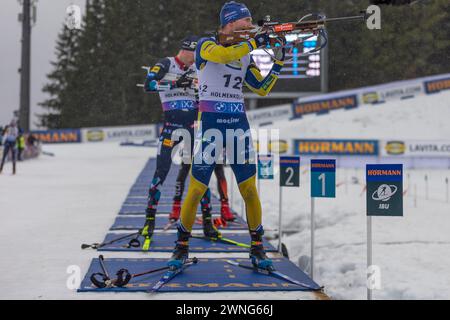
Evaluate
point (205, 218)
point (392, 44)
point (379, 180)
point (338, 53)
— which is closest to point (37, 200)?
point (205, 218)

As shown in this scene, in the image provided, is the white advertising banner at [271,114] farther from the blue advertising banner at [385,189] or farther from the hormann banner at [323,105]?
the blue advertising banner at [385,189]

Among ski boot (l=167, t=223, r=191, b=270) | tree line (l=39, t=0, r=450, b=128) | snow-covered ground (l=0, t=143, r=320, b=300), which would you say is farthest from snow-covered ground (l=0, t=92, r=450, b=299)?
tree line (l=39, t=0, r=450, b=128)

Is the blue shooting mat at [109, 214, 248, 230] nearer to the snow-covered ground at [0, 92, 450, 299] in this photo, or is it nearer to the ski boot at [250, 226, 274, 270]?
the snow-covered ground at [0, 92, 450, 299]

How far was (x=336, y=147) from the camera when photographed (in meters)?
25.0

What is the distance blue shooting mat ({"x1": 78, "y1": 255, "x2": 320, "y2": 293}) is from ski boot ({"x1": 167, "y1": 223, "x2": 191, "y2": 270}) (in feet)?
0.35

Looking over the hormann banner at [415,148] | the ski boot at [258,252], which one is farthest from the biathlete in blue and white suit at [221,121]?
the hormann banner at [415,148]

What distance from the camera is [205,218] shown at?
686cm

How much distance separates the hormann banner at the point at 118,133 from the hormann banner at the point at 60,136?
472 millimetres

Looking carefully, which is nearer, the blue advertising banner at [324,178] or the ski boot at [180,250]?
the ski boot at [180,250]

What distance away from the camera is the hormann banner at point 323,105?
3872 centimetres

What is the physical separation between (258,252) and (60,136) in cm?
3450

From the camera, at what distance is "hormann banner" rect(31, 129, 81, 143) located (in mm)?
37656

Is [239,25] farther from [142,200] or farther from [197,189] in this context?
[142,200]

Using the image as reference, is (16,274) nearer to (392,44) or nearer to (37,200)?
(37,200)
